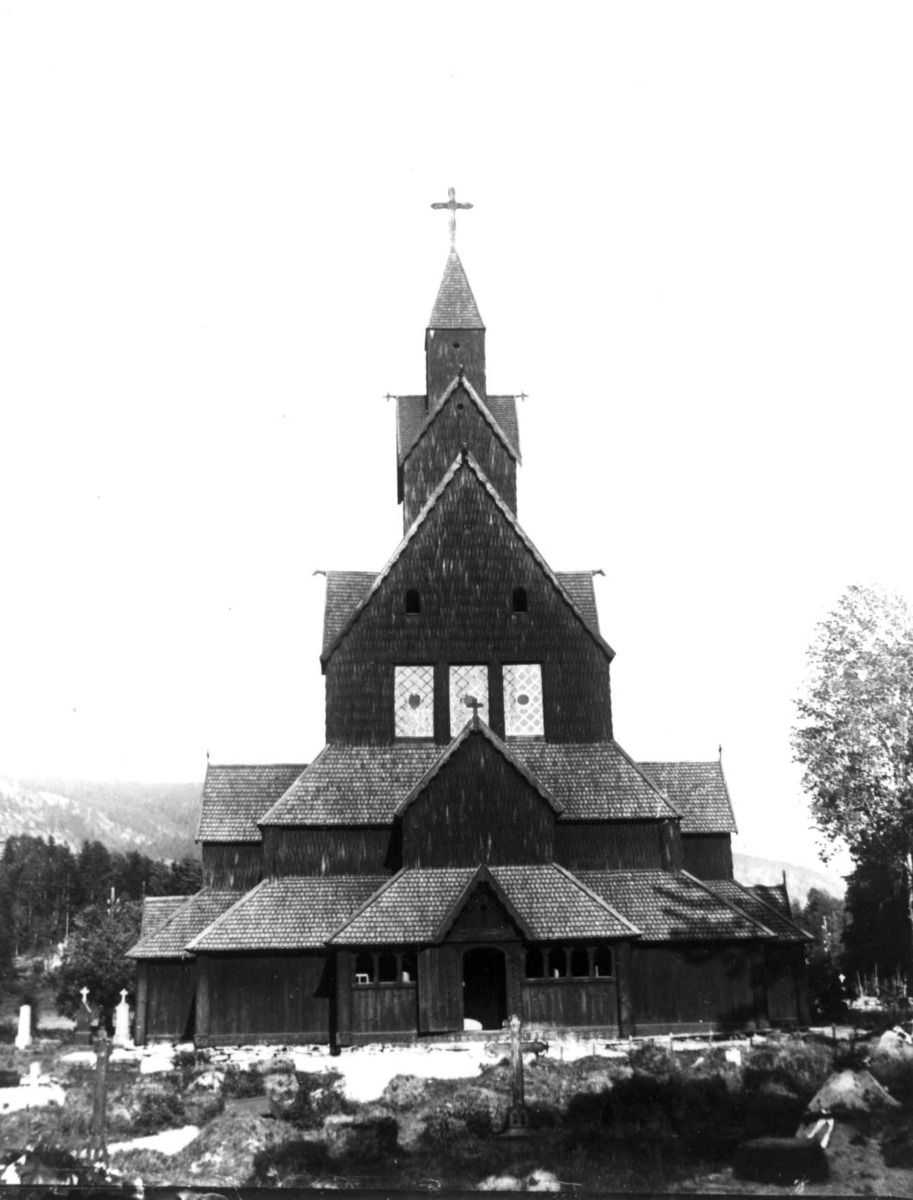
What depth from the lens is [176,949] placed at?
2975 centimetres

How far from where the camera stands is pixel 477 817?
94.1 ft

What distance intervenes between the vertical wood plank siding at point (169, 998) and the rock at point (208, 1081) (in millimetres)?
7792

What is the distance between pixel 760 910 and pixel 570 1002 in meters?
6.65

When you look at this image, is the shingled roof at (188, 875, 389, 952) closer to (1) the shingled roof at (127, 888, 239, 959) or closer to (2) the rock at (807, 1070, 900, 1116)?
(1) the shingled roof at (127, 888, 239, 959)

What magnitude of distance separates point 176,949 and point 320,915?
4.09 metres

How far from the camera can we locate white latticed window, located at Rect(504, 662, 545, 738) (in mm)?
32406

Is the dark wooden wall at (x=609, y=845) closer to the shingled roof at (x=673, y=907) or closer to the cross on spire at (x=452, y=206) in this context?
the shingled roof at (x=673, y=907)

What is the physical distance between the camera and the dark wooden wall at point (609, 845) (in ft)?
100

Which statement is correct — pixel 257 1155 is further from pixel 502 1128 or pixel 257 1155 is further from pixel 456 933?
pixel 456 933

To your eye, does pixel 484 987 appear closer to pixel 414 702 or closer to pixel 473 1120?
pixel 414 702

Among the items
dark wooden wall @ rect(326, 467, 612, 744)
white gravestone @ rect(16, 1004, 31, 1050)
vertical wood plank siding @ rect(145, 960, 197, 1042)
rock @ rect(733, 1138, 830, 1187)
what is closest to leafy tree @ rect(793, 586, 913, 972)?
dark wooden wall @ rect(326, 467, 612, 744)

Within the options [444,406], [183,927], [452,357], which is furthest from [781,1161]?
[452,357]

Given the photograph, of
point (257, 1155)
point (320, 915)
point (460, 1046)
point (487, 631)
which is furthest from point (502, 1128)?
point (487, 631)

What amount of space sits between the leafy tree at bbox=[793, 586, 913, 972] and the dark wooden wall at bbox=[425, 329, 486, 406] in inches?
538
